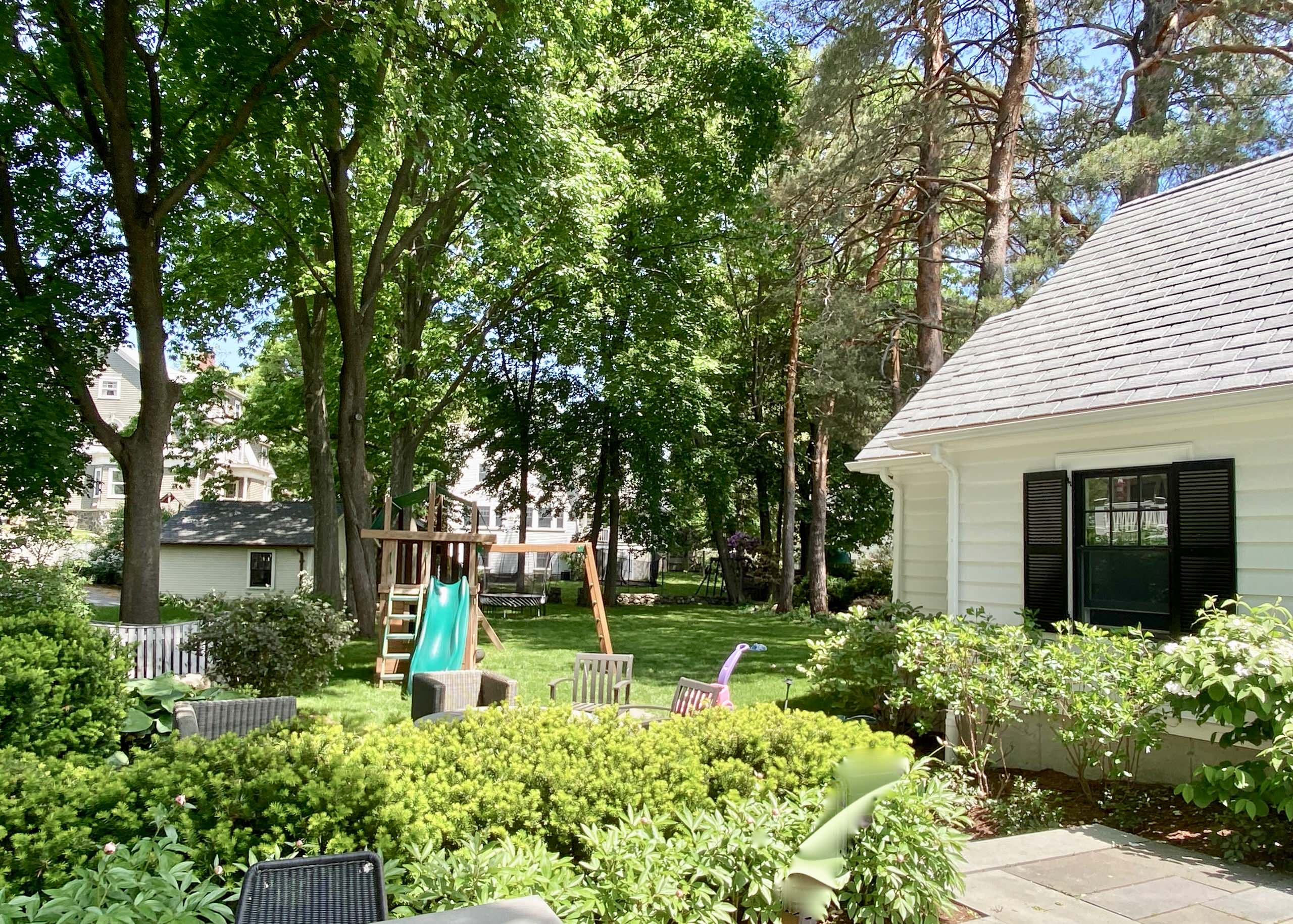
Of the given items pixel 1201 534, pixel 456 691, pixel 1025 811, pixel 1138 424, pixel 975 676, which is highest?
pixel 1138 424

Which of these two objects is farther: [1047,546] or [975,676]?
[1047,546]

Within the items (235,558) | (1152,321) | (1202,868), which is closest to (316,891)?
(1202,868)

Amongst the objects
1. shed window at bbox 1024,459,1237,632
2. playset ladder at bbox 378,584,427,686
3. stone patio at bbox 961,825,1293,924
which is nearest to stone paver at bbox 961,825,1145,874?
stone patio at bbox 961,825,1293,924

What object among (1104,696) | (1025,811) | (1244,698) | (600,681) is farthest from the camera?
(600,681)

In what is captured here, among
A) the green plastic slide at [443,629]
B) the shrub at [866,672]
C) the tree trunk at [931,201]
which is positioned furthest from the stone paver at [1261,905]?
the tree trunk at [931,201]

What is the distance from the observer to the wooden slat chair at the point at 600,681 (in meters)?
8.52

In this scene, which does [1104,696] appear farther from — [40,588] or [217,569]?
[217,569]

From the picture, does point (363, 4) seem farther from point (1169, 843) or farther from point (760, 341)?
point (760, 341)

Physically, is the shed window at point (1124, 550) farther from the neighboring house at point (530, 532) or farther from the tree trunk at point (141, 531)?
the neighboring house at point (530, 532)

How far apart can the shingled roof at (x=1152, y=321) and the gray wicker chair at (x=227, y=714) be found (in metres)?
6.38

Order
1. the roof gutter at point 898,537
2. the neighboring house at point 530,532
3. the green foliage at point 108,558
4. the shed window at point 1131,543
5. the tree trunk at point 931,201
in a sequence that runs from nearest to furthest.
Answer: the shed window at point 1131,543
the roof gutter at point 898,537
the tree trunk at point 931,201
the green foliage at point 108,558
the neighboring house at point 530,532

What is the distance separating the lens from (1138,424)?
6.68 meters

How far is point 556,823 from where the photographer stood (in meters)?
3.83

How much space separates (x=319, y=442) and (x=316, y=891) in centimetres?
1661
